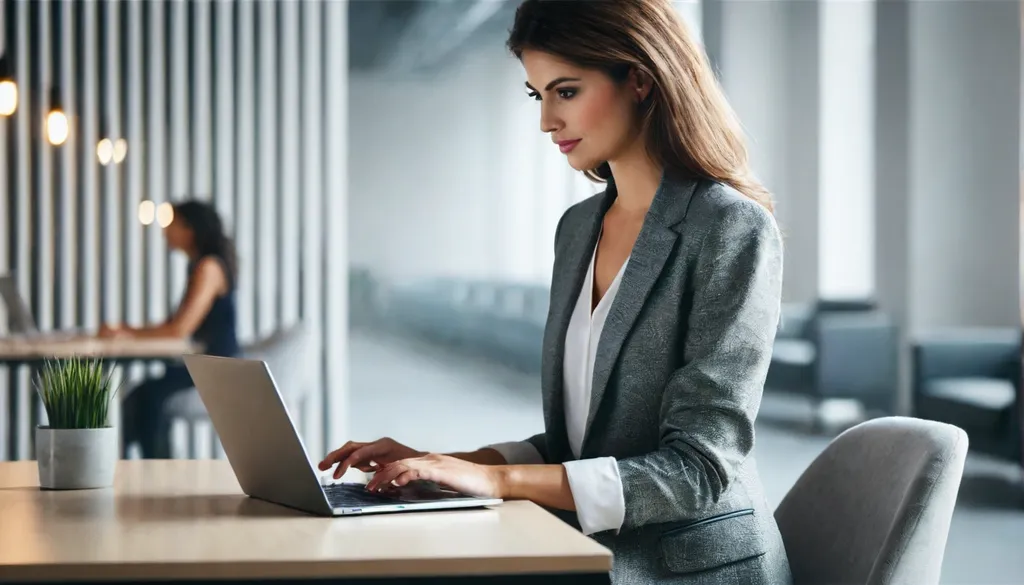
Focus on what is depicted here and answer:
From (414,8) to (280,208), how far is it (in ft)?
4.33

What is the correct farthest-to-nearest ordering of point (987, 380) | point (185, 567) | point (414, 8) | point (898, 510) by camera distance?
point (414, 8), point (987, 380), point (898, 510), point (185, 567)

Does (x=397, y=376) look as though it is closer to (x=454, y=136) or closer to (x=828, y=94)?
(x=454, y=136)

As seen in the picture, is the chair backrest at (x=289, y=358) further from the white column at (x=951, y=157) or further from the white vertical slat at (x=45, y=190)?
the white column at (x=951, y=157)

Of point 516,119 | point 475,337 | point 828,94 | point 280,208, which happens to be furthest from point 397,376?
point 828,94

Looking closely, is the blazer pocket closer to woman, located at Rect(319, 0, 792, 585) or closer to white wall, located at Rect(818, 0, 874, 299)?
woman, located at Rect(319, 0, 792, 585)

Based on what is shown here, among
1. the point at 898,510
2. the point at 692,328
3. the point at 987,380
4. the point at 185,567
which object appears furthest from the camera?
the point at 987,380

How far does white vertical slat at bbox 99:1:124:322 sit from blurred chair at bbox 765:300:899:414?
3.45 m

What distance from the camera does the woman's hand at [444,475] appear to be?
1.34m

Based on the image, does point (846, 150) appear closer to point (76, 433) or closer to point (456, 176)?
point (456, 176)

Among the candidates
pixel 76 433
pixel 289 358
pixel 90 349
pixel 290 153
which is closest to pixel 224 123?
pixel 290 153

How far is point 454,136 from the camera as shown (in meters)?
6.44

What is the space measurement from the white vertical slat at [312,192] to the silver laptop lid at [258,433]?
4.67m

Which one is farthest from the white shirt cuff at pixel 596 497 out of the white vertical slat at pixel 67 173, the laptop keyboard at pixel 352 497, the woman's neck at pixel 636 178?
the white vertical slat at pixel 67 173

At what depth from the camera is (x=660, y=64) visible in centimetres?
164
